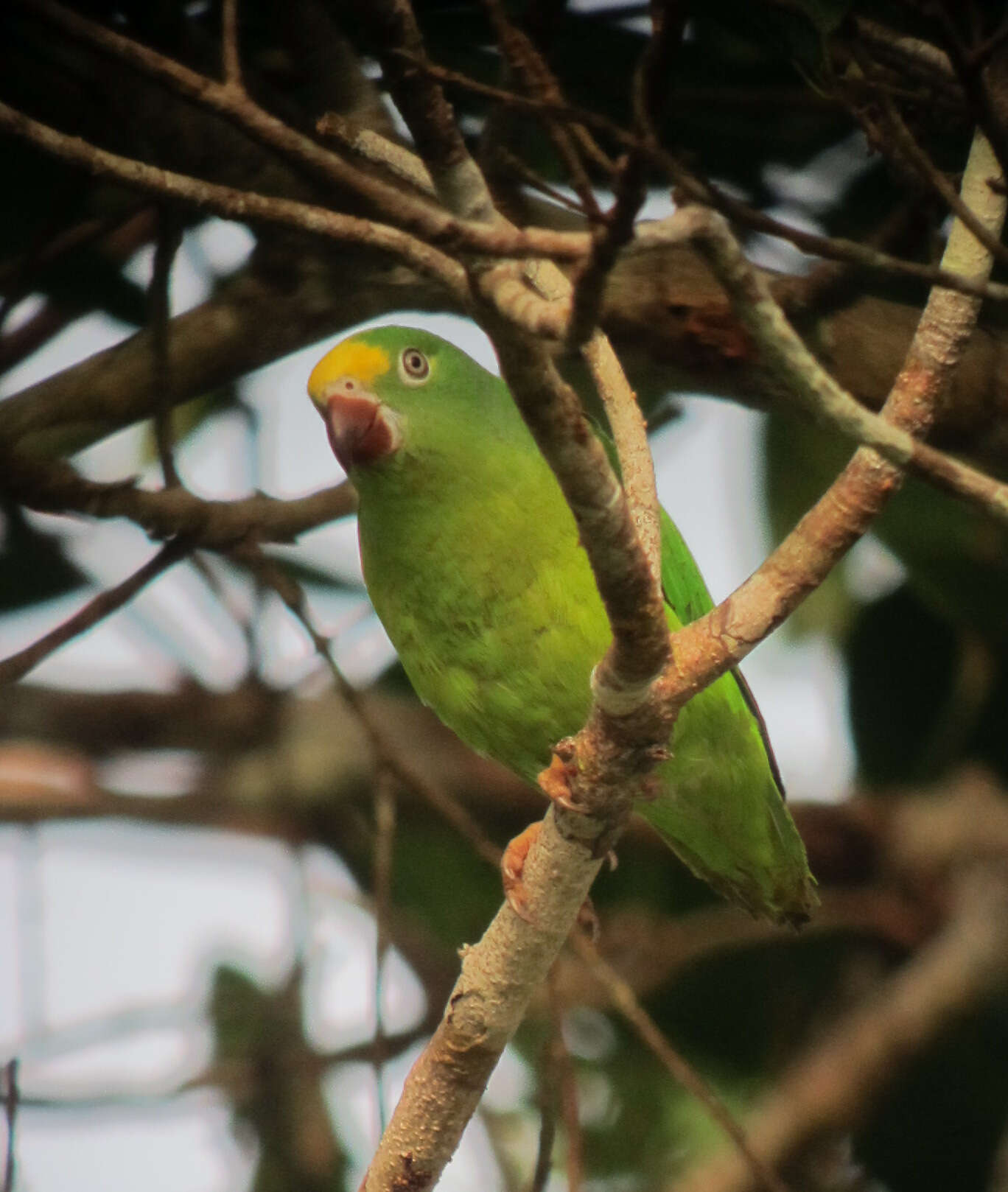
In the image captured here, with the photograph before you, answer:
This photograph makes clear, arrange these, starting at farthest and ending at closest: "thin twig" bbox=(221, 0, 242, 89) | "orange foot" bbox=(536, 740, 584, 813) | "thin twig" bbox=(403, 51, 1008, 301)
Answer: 1. "orange foot" bbox=(536, 740, 584, 813)
2. "thin twig" bbox=(221, 0, 242, 89)
3. "thin twig" bbox=(403, 51, 1008, 301)

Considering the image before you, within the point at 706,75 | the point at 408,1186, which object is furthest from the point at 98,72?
the point at 408,1186

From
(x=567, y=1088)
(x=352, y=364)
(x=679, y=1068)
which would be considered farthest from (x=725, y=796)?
(x=352, y=364)

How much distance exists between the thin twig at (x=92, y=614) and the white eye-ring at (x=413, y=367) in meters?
0.58

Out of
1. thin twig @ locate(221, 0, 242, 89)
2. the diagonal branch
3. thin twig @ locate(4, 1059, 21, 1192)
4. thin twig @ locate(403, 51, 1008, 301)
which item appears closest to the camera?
thin twig @ locate(403, 51, 1008, 301)

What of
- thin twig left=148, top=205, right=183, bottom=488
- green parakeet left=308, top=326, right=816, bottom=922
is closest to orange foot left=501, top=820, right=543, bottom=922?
green parakeet left=308, top=326, right=816, bottom=922

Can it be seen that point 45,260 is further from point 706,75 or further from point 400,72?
point 400,72

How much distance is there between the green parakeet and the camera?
272 centimetres

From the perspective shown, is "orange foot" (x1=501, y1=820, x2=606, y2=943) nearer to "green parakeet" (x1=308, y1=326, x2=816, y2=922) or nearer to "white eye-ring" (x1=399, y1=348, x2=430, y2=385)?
"green parakeet" (x1=308, y1=326, x2=816, y2=922)

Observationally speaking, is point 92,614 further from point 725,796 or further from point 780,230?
point 780,230

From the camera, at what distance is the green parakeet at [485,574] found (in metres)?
2.72

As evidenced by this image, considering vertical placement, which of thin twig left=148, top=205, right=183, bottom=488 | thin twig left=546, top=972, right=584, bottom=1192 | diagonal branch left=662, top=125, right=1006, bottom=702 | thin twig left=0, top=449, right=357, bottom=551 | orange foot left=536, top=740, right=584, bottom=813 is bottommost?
thin twig left=546, top=972, right=584, bottom=1192

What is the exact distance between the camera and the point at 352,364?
287cm

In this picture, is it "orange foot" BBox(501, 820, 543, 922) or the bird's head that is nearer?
"orange foot" BBox(501, 820, 543, 922)

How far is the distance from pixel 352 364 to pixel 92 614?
70cm
